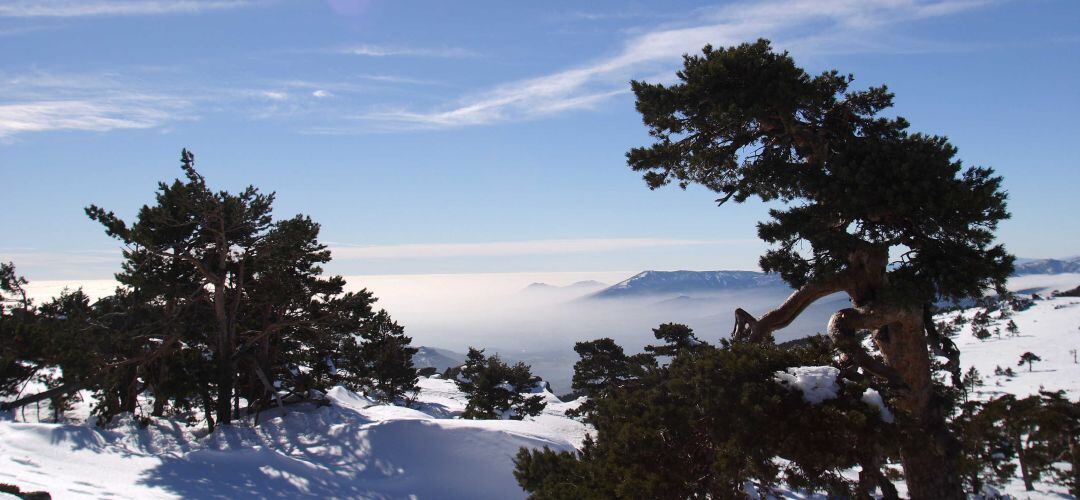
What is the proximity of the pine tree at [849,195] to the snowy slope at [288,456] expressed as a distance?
10135 millimetres

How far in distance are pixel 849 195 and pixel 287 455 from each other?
1692 cm

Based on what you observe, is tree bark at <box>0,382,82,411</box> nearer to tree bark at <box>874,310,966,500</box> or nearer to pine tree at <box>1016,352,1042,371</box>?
tree bark at <box>874,310,966,500</box>

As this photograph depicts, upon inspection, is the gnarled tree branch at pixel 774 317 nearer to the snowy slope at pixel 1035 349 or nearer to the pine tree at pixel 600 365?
the pine tree at pixel 600 365

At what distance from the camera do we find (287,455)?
17.0m

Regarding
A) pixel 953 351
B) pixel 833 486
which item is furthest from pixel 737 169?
pixel 833 486

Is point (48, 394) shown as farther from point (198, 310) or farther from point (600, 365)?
point (600, 365)

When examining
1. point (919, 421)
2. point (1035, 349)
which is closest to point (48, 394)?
point (919, 421)

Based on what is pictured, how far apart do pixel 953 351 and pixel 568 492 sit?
23.2ft

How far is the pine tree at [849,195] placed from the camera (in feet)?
27.1

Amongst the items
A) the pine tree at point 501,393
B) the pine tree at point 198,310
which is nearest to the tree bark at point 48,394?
the pine tree at point 198,310

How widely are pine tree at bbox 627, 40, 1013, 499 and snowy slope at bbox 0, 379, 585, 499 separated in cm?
1013

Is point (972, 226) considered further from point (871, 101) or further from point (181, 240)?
point (181, 240)

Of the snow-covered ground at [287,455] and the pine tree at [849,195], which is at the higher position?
the pine tree at [849,195]

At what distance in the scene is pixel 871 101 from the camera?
10.0m
